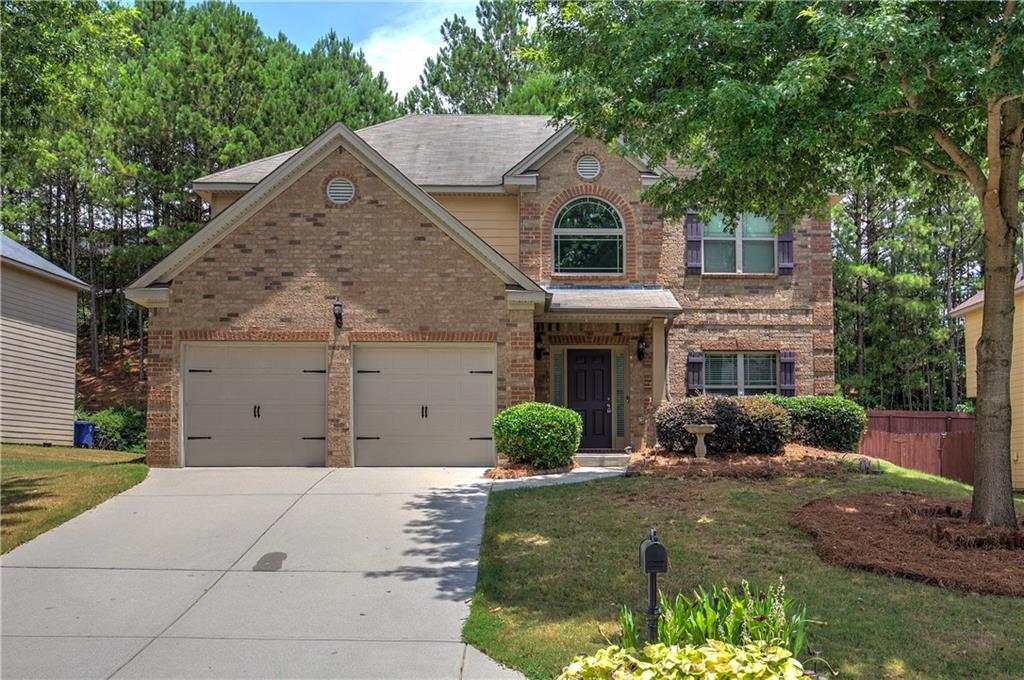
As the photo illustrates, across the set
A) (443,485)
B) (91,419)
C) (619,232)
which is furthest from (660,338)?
(91,419)

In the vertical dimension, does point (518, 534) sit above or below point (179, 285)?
below

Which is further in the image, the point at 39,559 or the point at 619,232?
the point at 619,232

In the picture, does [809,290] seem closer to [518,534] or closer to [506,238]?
[506,238]

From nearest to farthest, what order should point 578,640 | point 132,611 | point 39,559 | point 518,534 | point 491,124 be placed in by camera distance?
point 578,640, point 132,611, point 39,559, point 518,534, point 491,124

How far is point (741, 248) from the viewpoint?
17.0 metres

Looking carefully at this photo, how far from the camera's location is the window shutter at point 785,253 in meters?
16.8

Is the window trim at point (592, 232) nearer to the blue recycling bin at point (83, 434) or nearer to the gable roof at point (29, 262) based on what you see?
the gable roof at point (29, 262)

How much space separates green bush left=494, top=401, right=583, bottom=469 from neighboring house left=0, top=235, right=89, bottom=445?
13.5 m

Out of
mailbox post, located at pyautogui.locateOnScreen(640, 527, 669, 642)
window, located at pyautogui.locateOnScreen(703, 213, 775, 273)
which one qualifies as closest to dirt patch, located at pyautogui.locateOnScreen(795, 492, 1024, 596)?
mailbox post, located at pyautogui.locateOnScreen(640, 527, 669, 642)

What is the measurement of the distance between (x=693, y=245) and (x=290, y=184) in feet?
28.3

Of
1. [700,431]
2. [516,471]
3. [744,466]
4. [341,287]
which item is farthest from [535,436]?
[341,287]

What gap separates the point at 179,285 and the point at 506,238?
6843 millimetres

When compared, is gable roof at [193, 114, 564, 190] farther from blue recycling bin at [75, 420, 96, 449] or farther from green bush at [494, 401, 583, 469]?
blue recycling bin at [75, 420, 96, 449]

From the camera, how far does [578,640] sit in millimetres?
5750
